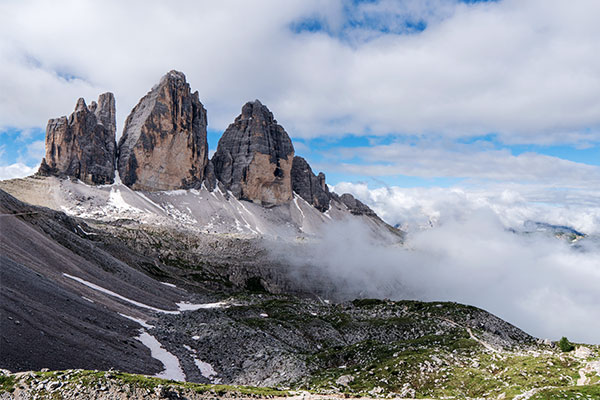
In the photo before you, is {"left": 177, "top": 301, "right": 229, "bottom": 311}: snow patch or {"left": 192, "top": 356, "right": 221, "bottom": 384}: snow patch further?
{"left": 177, "top": 301, "right": 229, "bottom": 311}: snow patch

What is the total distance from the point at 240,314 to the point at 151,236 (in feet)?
332

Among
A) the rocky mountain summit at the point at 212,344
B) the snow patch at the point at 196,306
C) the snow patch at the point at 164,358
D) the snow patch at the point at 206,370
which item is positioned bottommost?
the snow patch at the point at 206,370

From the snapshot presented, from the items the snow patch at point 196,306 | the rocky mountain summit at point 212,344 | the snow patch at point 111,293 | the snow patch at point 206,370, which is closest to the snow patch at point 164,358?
the rocky mountain summit at point 212,344

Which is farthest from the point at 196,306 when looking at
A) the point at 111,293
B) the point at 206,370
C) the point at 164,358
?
the point at 206,370

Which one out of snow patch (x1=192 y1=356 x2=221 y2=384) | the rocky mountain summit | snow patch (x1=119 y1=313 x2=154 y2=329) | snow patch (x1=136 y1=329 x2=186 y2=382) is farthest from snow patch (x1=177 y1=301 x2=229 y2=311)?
snow patch (x1=192 y1=356 x2=221 y2=384)

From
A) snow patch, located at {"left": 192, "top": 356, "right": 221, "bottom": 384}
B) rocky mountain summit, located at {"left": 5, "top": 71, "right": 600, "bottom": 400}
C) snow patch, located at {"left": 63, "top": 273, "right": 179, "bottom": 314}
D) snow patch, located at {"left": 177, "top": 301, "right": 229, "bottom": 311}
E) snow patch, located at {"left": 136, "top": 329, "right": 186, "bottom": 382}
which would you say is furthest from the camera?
snow patch, located at {"left": 177, "top": 301, "right": 229, "bottom": 311}

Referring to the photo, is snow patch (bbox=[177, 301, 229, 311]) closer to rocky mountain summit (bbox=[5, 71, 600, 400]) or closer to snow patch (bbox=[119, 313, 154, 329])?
rocky mountain summit (bbox=[5, 71, 600, 400])

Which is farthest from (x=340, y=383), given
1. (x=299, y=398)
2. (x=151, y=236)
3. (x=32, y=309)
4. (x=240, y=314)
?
(x=151, y=236)

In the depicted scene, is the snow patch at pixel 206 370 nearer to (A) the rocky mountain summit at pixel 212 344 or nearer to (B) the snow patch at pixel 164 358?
(A) the rocky mountain summit at pixel 212 344

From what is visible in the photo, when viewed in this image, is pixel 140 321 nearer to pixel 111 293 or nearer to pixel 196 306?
pixel 111 293

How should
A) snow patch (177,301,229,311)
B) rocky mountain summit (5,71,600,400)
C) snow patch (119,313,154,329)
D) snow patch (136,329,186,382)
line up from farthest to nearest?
snow patch (177,301,229,311)
snow patch (119,313,154,329)
snow patch (136,329,186,382)
rocky mountain summit (5,71,600,400)

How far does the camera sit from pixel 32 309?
170 ft

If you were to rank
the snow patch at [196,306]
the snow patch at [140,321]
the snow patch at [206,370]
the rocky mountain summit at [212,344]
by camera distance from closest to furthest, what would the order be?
the rocky mountain summit at [212,344], the snow patch at [206,370], the snow patch at [140,321], the snow patch at [196,306]

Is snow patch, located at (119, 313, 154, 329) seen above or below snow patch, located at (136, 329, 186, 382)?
above
